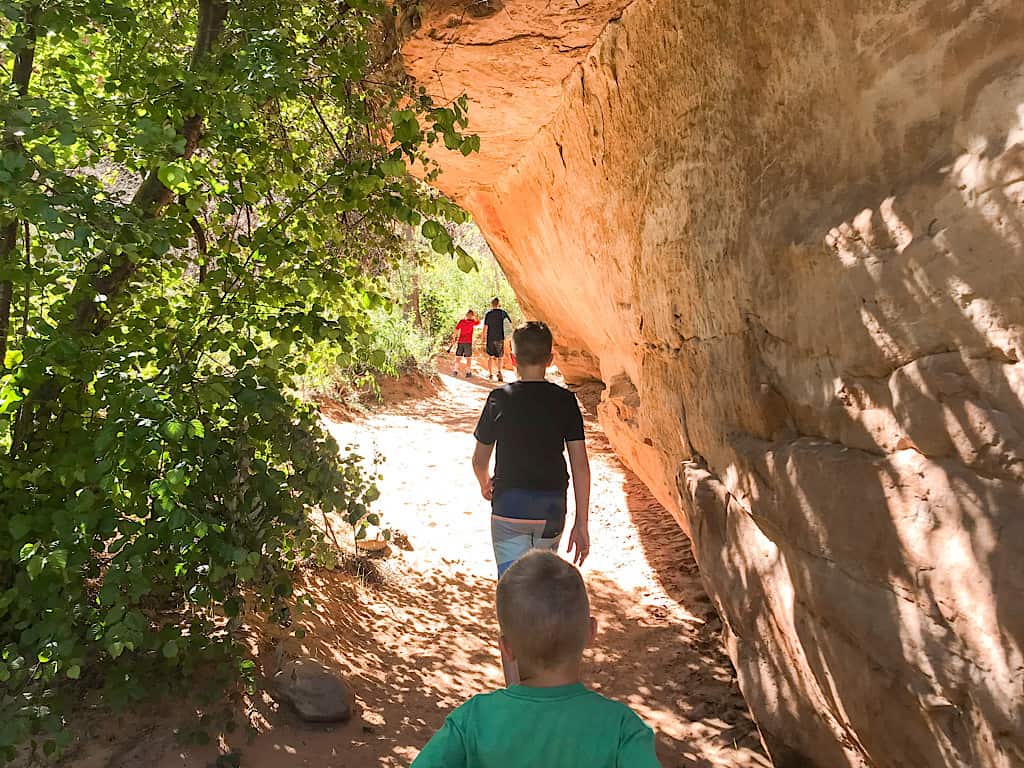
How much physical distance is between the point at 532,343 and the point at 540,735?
194 centimetres

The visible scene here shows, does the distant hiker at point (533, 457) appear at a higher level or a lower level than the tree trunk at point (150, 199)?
lower

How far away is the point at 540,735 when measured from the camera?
143 centimetres

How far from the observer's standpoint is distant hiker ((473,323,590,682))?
10.4 feet

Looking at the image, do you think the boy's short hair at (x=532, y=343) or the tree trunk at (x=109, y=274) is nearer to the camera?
the tree trunk at (x=109, y=274)

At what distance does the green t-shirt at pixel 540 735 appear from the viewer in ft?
4.65

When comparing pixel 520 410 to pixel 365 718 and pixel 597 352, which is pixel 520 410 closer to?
pixel 365 718

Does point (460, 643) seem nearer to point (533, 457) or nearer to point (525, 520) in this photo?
point (525, 520)

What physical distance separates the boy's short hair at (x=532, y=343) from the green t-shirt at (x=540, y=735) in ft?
6.08

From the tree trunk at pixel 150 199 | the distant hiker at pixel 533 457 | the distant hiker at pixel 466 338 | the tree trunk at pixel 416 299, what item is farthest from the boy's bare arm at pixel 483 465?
the tree trunk at pixel 416 299

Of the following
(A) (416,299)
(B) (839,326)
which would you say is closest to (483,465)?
(B) (839,326)

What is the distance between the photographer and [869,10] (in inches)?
93.3

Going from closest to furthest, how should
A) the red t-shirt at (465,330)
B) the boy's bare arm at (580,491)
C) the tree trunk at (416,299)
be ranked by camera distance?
1. the boy's bare arm at (580,491)
2. the red t-shirt at (465,330)
3. the tree trunk at (416,299)

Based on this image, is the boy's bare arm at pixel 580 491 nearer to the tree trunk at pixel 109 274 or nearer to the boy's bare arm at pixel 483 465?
the boy's bare arm at pixel 483 465

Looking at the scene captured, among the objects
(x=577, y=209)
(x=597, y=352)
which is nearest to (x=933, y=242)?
(x=577, y=209)
